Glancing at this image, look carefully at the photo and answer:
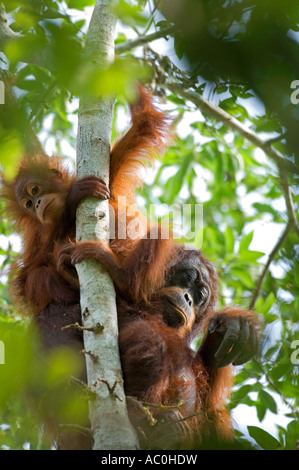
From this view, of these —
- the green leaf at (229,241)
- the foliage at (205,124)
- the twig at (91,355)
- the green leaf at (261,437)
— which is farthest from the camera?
the green leaf at (229,241)

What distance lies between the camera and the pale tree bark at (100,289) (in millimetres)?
2365

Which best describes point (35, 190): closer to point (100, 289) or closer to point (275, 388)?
point (100, 289)

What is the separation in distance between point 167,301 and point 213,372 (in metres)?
0.72

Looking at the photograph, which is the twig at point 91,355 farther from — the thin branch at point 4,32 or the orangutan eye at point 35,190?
the thin branch at point 4,32

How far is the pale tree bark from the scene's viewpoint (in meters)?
2.37

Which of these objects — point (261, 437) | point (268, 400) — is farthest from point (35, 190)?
point (268, 400)

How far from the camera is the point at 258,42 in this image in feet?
3.54

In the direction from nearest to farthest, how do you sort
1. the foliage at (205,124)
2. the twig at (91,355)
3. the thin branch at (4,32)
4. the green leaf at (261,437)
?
the foliage at (205,124) < the twig at (91,355) < the green leaf at (261,437) < the thin branch at (4,32)

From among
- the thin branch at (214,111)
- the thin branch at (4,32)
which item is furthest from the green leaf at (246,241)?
the thin branch at (4,32)

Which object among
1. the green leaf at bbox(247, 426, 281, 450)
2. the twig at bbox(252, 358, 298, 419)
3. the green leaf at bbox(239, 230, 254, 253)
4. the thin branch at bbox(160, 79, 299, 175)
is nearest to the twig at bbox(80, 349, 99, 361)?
the green leaf at bbox(247, 426, 281, 450)

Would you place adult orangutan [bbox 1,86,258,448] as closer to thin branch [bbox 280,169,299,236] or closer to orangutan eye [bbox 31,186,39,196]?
orangutan eye [bbox 31,186,39,196]

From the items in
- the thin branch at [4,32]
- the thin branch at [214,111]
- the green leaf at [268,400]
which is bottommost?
the green leaf at [268,400]

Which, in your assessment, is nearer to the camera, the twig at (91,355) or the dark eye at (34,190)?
the twig at (91,355)

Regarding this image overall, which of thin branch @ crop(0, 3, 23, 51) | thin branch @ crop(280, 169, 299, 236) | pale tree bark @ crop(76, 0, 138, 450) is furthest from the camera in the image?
thin branch @ crop(280, 169, 299, 236)
